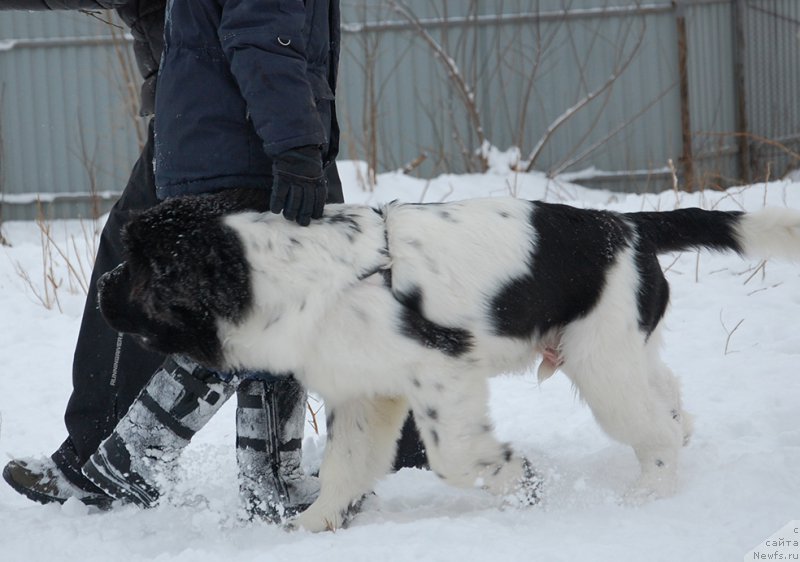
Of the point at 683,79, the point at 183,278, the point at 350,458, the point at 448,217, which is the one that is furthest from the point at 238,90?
the point at 683,79

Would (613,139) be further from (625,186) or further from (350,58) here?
(350,58)

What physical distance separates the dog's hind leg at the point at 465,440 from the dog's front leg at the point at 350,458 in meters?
0.28

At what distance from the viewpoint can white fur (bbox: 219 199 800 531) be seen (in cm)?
267

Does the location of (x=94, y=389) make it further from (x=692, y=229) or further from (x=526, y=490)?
(x=692, y=229)

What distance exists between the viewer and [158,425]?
3.05 metres

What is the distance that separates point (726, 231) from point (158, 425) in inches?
78.6

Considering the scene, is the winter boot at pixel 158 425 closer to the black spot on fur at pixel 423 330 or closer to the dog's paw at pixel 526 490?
the black spot on fur at pixel 423 330

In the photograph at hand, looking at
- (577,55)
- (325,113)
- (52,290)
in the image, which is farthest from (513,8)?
(325,113)

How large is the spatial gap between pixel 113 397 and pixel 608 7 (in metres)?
8.19

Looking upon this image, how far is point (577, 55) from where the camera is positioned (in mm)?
10062

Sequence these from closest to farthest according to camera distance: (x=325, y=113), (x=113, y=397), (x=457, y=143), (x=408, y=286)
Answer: (x=408, y=286), (x=325, y=113), (x=113, y=397), (x=457, y=143)

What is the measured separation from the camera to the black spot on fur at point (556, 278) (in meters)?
2.82

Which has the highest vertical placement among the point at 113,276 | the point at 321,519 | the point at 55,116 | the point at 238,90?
the point at 238,90

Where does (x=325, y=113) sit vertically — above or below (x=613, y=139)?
above
